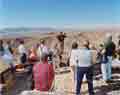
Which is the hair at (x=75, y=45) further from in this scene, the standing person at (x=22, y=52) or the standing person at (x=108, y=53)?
the standing person at (x=22, y=52)

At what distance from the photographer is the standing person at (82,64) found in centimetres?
244

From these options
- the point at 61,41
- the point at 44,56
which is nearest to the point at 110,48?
the point at 61,41

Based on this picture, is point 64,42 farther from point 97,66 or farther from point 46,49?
point 97,66

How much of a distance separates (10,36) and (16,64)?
0.21 m

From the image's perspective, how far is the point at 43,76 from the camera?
2518mm

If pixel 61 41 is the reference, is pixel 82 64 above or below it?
below

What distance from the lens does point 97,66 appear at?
2459 mm

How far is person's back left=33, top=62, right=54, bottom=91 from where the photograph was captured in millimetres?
2484

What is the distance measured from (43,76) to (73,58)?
0.26m

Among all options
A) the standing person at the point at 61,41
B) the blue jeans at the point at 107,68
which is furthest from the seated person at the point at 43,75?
the blue jeans at the point at 107,68

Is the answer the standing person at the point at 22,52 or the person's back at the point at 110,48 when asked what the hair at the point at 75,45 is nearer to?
the person's back at the point at 110,48

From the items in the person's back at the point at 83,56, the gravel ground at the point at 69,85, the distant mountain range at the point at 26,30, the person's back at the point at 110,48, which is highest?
the distant mountain range at the point at 26,30

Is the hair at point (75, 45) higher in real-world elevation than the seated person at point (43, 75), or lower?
higher

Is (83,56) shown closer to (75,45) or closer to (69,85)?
(75,45)
